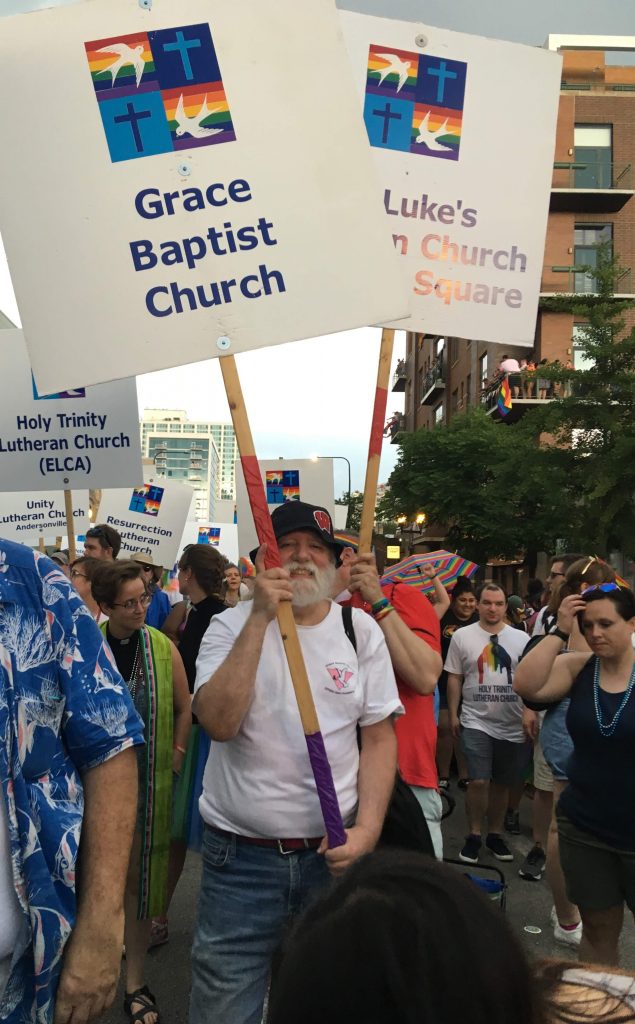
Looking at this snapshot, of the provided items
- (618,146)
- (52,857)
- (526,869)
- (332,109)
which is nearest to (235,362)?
(332,109)

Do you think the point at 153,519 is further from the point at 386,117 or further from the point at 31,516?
the point at 386,117

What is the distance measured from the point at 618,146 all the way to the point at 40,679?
138 ft

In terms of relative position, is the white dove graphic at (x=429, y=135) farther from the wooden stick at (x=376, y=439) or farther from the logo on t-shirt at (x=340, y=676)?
the logo on t-shirt at (x=340, y=676)

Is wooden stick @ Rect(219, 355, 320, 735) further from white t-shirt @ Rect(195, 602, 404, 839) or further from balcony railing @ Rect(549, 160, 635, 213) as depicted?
balcony railing @ Rect(549, 160, 635, 213)

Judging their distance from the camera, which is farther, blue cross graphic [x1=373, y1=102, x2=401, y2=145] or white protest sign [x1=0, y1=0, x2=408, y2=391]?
blue cross graphic [x1=373, y1=102, x2=401, y2=145]

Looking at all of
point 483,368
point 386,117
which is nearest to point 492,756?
point 386,117

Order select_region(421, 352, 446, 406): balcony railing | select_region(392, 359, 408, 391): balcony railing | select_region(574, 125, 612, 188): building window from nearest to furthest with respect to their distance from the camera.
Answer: select_region(574, 125, 612, 188): building window
select_region(421, 352, 446, 406): balcony railing
select_region(392, 359, 408, 391): balcony railing

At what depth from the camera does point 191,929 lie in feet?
15.2

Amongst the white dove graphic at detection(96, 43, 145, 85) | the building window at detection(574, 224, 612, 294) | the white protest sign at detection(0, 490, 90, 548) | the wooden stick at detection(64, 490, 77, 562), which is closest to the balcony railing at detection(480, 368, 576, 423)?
the building window at detection(574, 224, 612, 294)

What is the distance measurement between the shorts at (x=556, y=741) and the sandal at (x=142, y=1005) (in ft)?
7.31

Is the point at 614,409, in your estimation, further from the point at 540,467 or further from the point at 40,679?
the point at 40,679

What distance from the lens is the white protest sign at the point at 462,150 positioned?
10.6ft

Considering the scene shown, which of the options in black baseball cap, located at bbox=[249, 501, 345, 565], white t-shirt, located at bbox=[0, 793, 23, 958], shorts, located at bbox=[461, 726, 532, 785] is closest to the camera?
white t-shirt, located at bbox=[0, 793, 23, 958]

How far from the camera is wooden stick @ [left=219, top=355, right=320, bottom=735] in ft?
7.94
